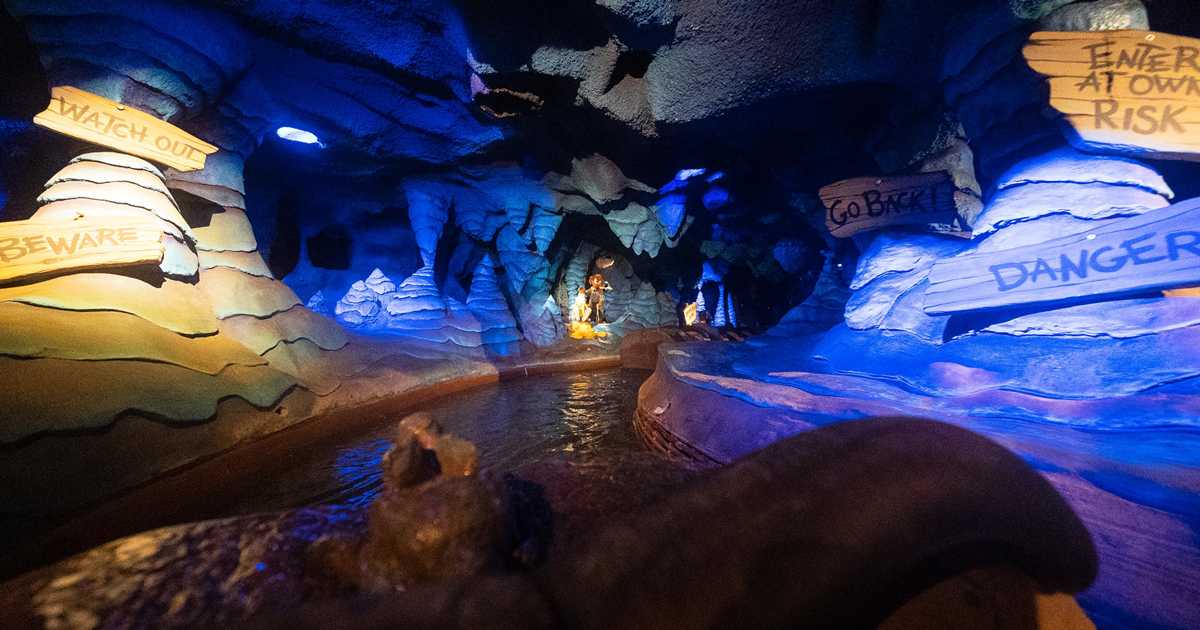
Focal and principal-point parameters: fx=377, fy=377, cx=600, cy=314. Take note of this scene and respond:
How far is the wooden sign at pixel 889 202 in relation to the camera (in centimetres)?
443

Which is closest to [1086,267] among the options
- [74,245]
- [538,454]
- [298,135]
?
[538,454]

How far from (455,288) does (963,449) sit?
10.7 metres

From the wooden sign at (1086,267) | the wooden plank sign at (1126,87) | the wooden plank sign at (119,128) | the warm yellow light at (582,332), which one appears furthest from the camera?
the warm yellow light at (582,332)

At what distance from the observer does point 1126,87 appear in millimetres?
2785

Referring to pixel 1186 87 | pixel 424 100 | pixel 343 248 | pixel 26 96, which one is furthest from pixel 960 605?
pixel 343 248

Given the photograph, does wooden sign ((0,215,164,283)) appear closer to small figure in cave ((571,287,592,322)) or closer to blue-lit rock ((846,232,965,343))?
blue-lit rock ((846,232,965,343))

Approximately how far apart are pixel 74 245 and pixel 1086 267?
8.40 meters

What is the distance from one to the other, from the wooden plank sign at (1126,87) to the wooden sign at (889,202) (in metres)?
1.42

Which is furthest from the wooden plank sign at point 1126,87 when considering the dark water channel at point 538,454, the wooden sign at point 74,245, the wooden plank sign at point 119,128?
the wooden plank sign at point 119,128

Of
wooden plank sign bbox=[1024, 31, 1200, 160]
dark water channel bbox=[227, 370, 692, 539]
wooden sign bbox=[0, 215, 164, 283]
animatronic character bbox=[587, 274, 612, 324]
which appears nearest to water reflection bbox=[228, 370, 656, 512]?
dark water channel bbox=[227, 370, 692, 539]

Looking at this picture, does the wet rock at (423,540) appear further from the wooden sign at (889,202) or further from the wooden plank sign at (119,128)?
the wooden sign at (889,202)

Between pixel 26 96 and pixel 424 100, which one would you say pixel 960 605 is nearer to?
pixel 26 96

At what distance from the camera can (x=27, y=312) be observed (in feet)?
9.82

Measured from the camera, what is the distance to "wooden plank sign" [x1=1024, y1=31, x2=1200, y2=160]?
8.73ft
